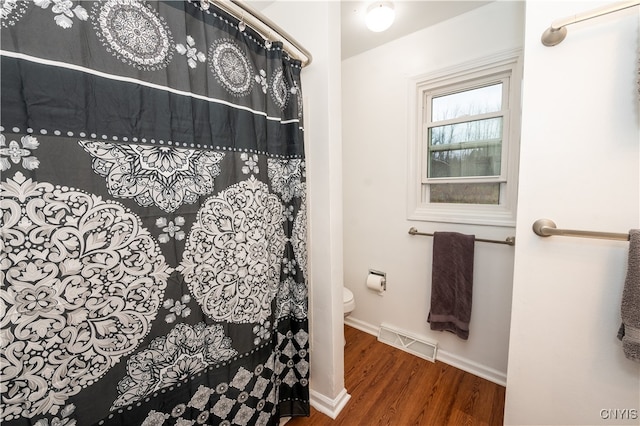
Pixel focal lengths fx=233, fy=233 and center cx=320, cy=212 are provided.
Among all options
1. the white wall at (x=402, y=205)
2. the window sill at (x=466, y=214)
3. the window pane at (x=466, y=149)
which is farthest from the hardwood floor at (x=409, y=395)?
the window pane at (x=466, y=149)

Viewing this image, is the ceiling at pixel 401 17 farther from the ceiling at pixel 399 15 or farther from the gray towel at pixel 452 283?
the gray towel at pixel 452 283

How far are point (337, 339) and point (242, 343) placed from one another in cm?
58

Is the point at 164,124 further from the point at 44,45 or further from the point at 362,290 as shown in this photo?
the point at 362,290

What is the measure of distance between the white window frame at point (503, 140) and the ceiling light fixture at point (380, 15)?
516mm

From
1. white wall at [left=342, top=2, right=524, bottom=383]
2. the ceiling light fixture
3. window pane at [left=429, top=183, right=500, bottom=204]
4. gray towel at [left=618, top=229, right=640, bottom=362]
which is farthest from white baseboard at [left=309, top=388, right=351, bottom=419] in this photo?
the ceiling light fixture

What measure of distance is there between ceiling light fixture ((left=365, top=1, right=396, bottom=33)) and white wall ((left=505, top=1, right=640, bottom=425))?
24.9 inches

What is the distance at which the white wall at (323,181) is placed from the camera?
46.4 inches

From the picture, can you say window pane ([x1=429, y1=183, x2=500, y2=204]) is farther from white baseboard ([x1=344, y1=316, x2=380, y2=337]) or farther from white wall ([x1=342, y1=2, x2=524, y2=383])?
white baseboard ([x1=344, y1=316, x2=380, y2=337])

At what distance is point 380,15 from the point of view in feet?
4.20

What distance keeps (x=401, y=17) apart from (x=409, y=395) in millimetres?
2392

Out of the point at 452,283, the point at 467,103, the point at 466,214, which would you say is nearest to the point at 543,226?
the point at 466,214

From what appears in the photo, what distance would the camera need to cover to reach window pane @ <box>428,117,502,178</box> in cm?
154

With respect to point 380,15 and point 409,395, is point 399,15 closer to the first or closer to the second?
point 380,15

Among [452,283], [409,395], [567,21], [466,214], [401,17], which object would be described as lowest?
[409,395]
